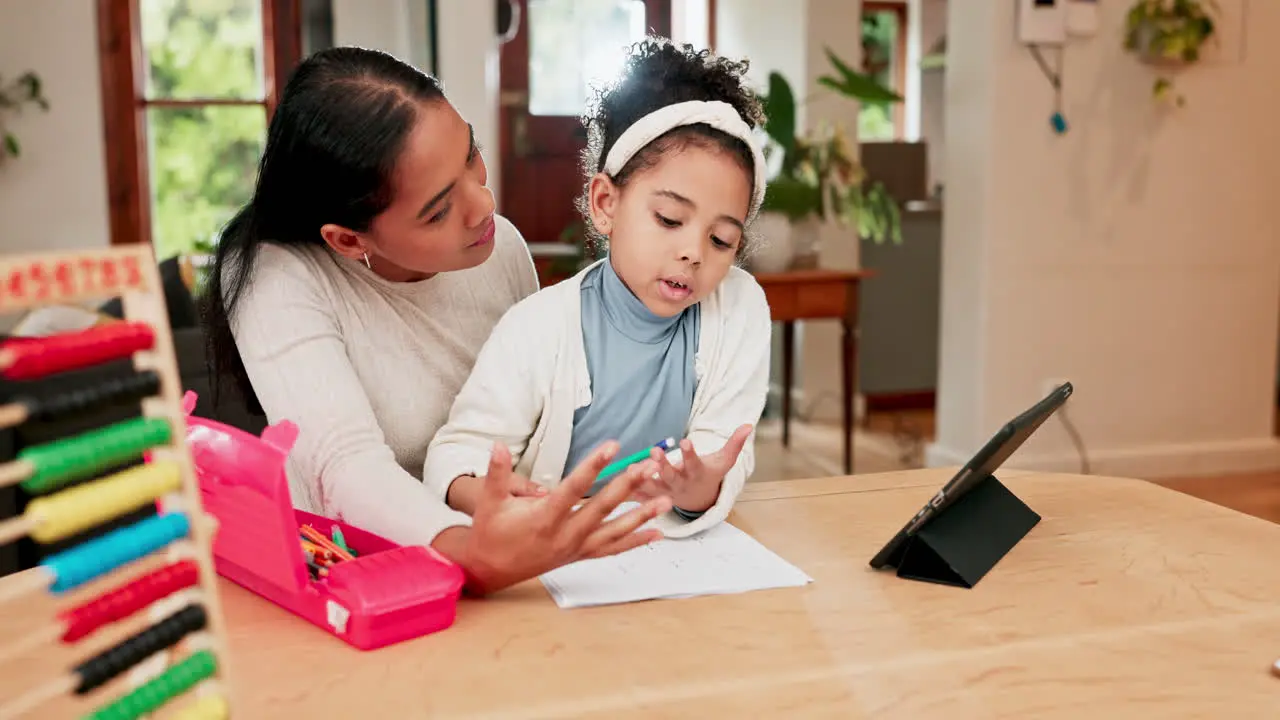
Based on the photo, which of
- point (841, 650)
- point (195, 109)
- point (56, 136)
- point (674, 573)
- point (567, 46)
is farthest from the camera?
point (567, 46)

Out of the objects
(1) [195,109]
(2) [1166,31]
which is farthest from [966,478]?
(1) [195,109]

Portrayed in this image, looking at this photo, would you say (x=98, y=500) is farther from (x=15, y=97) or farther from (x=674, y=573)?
(x=15, y=97)

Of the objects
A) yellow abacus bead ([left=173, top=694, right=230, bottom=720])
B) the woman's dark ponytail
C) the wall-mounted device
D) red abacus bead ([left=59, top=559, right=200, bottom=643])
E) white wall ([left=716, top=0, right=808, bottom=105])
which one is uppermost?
white wall ([left=716, top=0, right=808, bottom=105])

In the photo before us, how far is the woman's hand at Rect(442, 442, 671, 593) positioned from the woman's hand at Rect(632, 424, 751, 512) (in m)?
0.14

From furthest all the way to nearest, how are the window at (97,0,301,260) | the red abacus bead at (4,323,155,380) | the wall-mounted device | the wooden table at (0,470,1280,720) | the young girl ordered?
1. the window at (97,0,301,260)
2. the wall-mounted device
3. the young girl
4. the wooden table at (0,470,1280,720)
5. the red abacus bead at (4,323,155,380)

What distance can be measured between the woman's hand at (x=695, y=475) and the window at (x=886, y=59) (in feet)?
23.7

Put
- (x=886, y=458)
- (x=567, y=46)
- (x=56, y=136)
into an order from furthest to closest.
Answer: (x=567, y=46) → (x=56, y=136) → (x=886, y=458)

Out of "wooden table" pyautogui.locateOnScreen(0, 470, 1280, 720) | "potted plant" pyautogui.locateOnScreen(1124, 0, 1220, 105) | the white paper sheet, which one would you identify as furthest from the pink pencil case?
"potted plant" pyautogui.locateOnScreen(1124, 0, 1220, 105)

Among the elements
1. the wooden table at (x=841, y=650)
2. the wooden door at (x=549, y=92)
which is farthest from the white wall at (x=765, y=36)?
the wooden table at (x=841, y=650)

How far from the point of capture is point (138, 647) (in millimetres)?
586

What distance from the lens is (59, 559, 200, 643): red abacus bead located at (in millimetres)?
583

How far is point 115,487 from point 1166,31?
3.70 m

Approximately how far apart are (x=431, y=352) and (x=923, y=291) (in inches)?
156

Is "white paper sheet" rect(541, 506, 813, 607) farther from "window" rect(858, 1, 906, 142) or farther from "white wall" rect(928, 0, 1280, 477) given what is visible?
"window" rect(858, 1, 906, 142)
